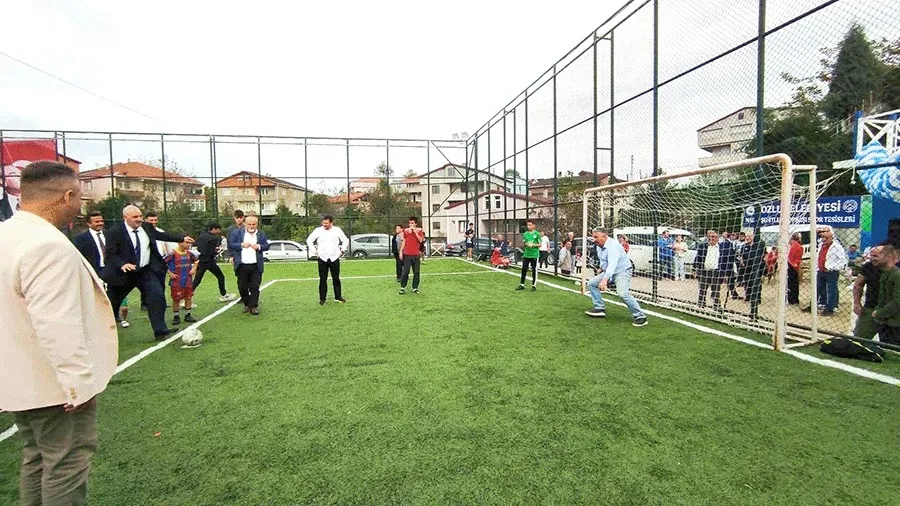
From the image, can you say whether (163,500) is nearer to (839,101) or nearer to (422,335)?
(422,335)

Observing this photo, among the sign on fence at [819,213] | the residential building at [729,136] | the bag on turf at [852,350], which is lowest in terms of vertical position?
the bag on turf at [852,350]

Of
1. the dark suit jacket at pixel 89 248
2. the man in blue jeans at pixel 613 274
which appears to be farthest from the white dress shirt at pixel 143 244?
the man in blue jeans at pixel 613 274

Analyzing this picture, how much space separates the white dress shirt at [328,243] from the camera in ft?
30.2

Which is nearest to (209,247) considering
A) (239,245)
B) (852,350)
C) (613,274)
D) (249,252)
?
(239,245)

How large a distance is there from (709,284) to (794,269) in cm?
237

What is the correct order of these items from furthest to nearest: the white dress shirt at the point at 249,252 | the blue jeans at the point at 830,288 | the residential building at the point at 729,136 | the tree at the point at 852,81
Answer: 1. the white dress shirt at the point at 249,252
2. the blue jeans at the point at 830,288
3. the residential building at the point at 729,136
4. the tree at the point at 852,81

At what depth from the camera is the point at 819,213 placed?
27.5 ft

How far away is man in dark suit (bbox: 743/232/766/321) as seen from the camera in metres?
6.84

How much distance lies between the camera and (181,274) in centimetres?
784

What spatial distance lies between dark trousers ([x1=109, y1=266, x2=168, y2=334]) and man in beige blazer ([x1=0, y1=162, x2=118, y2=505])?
4868 millimetres

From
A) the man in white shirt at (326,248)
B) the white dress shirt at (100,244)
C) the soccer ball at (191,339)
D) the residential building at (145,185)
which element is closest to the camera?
the soccer ball at (191,339)

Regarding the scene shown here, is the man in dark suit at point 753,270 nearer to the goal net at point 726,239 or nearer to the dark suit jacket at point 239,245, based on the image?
the goal net at point 726,239

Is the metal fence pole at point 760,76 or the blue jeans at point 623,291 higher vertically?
the metal fence pole at point 760,76

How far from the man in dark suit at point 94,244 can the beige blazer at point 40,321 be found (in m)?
5.55
